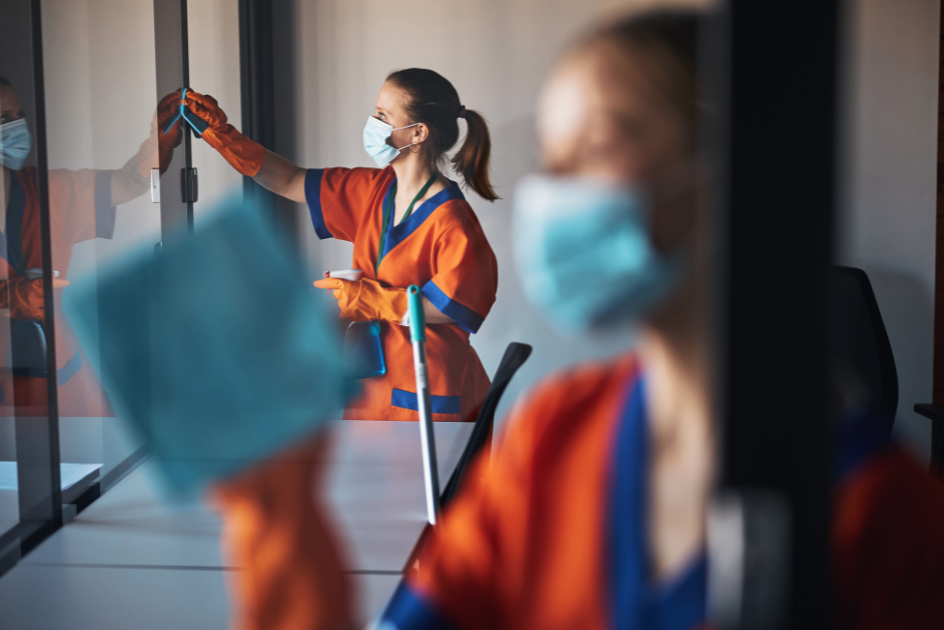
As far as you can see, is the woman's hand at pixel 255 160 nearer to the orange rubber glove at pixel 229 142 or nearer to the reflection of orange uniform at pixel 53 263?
the orange rubber glove at pixel 229 142

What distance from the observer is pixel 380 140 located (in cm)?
239

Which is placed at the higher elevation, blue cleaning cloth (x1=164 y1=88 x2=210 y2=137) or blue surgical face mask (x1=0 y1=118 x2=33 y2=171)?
blue cleaning cloth (x1=164 y1=88 x2=210 y2=137)

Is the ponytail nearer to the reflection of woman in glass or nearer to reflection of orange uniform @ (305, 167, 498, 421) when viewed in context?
reflection of orange uniform @ (305, 167, 498, 421)

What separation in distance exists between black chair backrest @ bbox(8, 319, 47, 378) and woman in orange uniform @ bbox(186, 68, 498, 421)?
102cm

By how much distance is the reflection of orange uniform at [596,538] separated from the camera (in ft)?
1.07

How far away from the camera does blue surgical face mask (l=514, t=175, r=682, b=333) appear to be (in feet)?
0.94

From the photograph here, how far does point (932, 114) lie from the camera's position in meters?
2.50

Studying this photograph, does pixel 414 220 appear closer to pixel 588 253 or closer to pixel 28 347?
pixel 28 347

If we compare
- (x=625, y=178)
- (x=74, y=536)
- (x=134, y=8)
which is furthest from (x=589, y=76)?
(x=134, y=8)

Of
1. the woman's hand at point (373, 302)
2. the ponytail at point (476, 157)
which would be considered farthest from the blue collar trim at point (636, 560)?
the ponytail at point (476, 157)

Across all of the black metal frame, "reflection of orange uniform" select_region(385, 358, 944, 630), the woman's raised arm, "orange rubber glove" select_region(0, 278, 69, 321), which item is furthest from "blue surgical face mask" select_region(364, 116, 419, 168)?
the black metal frame

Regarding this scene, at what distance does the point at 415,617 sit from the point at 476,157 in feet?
7.49

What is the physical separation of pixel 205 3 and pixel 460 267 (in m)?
1.41

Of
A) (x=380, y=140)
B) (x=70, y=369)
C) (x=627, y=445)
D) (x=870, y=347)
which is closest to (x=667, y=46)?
(x=627, y=445)
